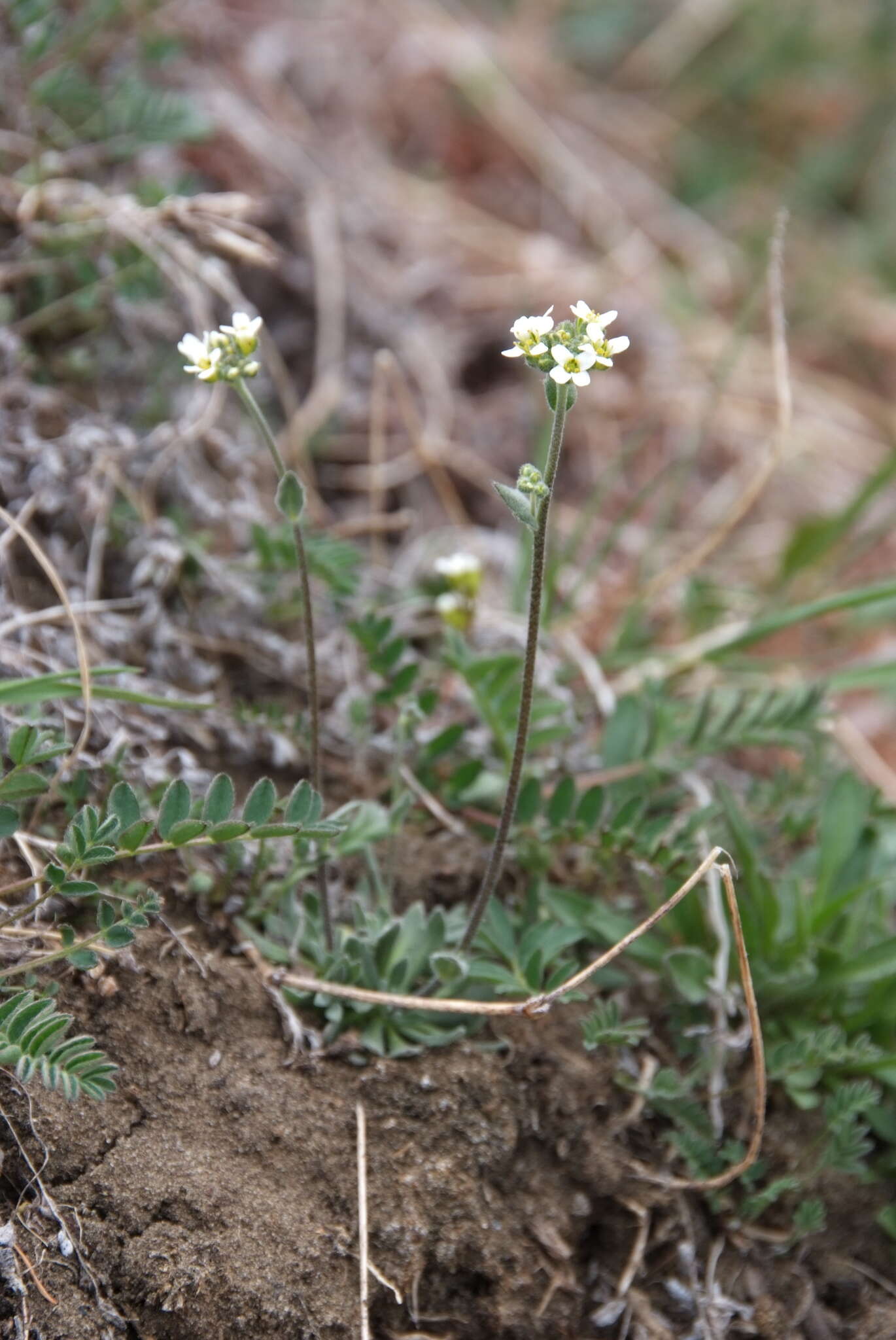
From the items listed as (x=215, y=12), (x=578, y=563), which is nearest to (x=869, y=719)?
(x=578, y=563)

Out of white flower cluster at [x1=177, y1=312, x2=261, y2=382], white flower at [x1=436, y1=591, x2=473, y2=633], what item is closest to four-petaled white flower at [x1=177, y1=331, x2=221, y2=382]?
white flower cluster at [x1=177, y1=312, x2=261, y2=382]

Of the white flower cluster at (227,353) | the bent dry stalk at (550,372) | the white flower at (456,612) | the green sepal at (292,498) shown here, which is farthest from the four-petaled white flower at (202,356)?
the white flower at (456,612)

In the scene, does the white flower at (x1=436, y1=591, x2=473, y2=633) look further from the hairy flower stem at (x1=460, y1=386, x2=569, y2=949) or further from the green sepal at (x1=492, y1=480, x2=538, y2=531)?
the green sepal at (x1=492, y1=480, x2=538, y2=531)

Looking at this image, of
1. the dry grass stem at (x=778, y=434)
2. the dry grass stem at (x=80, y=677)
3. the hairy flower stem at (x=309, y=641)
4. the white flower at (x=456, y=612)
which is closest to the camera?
the hairy flower stem at (x=309, y=641)

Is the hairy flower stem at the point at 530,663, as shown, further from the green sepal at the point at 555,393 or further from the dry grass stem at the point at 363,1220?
the dry grass stem at the point at 363,1220

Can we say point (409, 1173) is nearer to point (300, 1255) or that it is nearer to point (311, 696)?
point (300, 1255)

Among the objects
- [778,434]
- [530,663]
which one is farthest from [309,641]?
[778,434]
